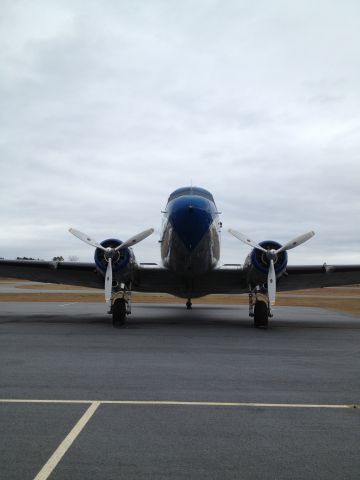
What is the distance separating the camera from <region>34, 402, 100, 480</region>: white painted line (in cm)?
369

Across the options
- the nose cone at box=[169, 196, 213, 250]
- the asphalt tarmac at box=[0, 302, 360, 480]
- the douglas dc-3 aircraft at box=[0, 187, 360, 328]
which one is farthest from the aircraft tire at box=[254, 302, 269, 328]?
the asphalt tarmac at box=[0, 302, 360, 480]

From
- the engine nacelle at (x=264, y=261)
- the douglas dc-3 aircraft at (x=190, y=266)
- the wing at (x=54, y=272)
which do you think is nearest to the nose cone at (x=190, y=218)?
the douglas dc-3 aircraft at (x=190, y=266)

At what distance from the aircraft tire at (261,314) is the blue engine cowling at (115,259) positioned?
5309mm

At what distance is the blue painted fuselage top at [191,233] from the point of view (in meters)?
16.1

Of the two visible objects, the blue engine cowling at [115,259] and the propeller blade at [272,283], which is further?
the blue engine cowling at [115,259]

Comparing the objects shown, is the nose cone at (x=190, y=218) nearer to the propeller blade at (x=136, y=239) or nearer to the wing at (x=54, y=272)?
the propeller blade at (x=136, y=239)

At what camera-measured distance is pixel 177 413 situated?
5.42m

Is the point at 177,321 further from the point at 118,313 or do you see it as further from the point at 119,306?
the point at 118,313

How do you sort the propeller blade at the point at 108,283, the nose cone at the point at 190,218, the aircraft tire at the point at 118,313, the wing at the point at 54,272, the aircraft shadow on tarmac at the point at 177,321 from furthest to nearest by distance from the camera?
the wing at the point at 54,272
the aircraft shadow on tarmac at the point at 177,321
the aircraft tire at the point at 118,313
the propeller blade at the point at 108,283
the nose cone at the point at 190,218

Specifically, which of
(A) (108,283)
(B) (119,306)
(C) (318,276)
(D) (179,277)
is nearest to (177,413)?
(A) (108,283)

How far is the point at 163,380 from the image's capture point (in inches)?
289

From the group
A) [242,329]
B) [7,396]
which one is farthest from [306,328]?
[7,396]

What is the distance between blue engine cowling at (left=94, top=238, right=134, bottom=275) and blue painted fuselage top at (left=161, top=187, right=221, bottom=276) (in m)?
1.65

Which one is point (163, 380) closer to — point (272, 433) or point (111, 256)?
point (272, 433)
